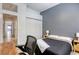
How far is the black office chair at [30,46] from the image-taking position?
1.36 meters

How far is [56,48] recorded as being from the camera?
134cm

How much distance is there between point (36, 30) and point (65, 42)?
16.1 inches

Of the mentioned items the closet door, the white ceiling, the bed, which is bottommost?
the bed

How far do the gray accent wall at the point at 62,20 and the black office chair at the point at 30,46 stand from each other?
207 millimetres

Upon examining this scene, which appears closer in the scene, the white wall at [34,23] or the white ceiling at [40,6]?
→ the white ceiling at [40,6]

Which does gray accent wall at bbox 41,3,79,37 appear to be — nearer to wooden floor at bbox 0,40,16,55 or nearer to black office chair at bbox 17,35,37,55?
black office chair at bbox 17,35,37,55

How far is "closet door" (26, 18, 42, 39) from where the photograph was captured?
139 cm

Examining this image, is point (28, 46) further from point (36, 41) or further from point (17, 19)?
point (17, 19)

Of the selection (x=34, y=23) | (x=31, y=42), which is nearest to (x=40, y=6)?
(x=34, y=23)

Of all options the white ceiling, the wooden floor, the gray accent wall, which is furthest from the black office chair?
the white ceiling

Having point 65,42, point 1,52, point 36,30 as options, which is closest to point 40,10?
point 36,30

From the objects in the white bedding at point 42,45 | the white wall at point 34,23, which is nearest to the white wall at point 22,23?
the white wall at point 34,23

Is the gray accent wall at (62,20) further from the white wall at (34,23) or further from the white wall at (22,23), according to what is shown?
the white wall at (22,23)

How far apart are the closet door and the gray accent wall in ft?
0.24
